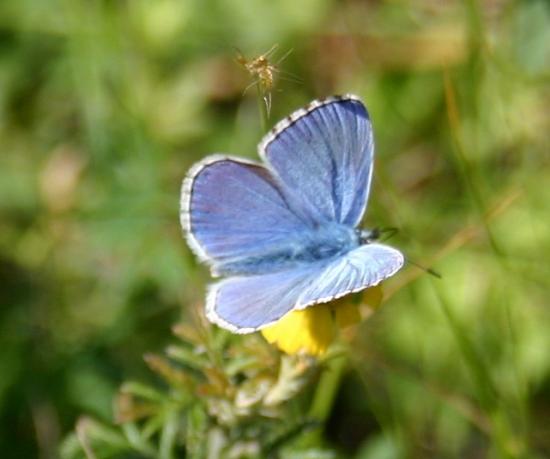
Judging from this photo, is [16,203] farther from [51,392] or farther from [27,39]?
[51,392]

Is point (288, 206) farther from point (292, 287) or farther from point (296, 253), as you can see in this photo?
point (292, 287)

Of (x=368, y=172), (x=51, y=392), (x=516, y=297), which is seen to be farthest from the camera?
(x=516, y=297)

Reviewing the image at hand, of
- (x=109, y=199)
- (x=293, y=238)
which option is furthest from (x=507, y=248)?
(x=293, y=238)

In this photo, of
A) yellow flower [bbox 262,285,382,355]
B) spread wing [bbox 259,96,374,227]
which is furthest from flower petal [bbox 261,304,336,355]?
spread wing [bbox 259,96,374,227]

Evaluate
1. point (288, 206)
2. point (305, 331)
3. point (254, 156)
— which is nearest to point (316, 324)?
point (305, 331)

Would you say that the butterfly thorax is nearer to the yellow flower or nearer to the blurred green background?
the yellow flower

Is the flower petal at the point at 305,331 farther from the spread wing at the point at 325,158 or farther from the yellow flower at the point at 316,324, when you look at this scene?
the spread wing at the point at 325,158
